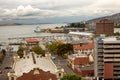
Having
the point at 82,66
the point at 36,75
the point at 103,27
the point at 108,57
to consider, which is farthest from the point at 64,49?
the point at 103,27

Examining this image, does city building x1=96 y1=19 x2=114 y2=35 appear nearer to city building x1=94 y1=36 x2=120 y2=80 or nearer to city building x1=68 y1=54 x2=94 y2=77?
city building x1=68 y1=54 x2=94 y2=77

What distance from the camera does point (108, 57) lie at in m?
53.3

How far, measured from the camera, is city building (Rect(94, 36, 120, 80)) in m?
53.2

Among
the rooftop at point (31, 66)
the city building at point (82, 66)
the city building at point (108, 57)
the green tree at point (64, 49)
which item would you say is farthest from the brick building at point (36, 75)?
the green tree at point (64, 49)

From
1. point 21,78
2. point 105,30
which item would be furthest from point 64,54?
point 105,30

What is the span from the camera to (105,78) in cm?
5344

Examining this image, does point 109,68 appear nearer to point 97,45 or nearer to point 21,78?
point 97,45

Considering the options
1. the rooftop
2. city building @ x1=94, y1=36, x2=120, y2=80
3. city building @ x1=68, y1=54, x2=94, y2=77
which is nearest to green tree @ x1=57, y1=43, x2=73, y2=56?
city building @ x1=68, y1=54, x2=94, y2=77

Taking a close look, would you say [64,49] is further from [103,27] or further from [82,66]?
[103,27]

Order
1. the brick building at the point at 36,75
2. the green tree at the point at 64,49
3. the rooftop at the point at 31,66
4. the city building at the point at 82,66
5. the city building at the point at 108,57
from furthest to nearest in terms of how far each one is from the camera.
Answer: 1. the green tree at the point at 64,49
2. the city building at the point at 82,66
3. the city building at the point at 108,57
4. the rooftop at the point at 31,66
5. the brick building at the point at 36,75

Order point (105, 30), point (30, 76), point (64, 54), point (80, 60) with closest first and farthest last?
1. point (30, 76)
2. point (80, 60)
3. point (64, 54)
4. point (105, 30)

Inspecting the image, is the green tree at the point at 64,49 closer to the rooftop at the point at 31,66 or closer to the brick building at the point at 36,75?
the rooftop at the point at 31,66

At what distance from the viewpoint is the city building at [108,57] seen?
53188mm

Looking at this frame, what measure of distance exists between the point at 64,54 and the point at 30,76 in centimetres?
4467
